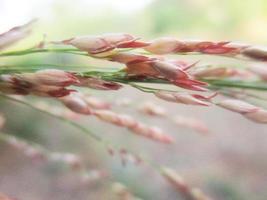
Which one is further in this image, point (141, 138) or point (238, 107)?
point (141, 138)

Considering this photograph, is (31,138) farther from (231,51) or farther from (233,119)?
(231,51)

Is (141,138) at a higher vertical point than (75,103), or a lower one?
lower

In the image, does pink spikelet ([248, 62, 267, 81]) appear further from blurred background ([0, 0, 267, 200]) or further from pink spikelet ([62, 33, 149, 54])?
blurred background ([0, 0, 267, 200])

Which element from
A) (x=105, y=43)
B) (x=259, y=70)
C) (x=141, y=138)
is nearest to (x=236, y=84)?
(x=259, y=70)

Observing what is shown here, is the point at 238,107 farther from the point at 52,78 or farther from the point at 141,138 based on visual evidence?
the point at 141,138

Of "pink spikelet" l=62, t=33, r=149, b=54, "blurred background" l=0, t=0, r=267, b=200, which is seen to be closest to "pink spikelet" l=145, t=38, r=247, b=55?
"pink spikelet" l=62, t=33, r=149, b=54

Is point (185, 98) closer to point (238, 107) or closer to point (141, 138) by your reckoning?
point (238, 107)

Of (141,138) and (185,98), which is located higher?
(185,98)

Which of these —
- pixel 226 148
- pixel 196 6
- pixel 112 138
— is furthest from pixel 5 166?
pixel 196 6

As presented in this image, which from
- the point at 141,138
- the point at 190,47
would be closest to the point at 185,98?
the point at 190,47

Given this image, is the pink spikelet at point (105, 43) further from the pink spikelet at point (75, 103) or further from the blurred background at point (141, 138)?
the blurred background at point (141, 138)
